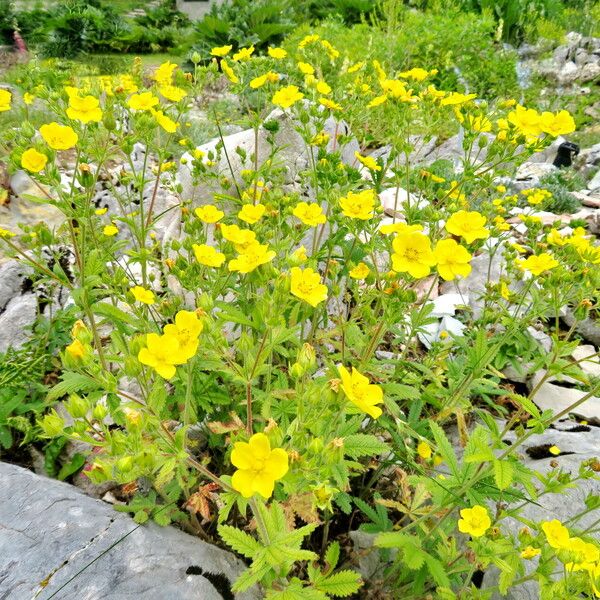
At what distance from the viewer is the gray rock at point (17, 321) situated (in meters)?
3.21

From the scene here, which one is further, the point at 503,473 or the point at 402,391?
the point at 402,391

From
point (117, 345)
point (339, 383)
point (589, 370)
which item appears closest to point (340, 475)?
point (339, 383)

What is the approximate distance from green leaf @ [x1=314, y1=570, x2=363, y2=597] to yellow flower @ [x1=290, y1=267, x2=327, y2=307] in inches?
36.9

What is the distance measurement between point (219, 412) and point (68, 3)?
52.1 feet

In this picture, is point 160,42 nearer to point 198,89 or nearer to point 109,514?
point 198,89

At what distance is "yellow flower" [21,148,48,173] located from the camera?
6.43 ft

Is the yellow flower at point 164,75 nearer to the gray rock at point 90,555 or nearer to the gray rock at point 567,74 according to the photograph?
the gray rock at point 90,555

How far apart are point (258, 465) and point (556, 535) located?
1.21 m

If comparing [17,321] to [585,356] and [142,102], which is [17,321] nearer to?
[142,102]

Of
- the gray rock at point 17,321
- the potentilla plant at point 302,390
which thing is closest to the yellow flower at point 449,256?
the potentilla plant at point 302,390

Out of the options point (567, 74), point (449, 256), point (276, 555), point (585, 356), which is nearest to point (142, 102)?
point (449, 256)

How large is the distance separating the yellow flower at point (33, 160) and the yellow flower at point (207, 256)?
662mm

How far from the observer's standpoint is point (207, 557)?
6.22 ft

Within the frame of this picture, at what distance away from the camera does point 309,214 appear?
2357 mm
